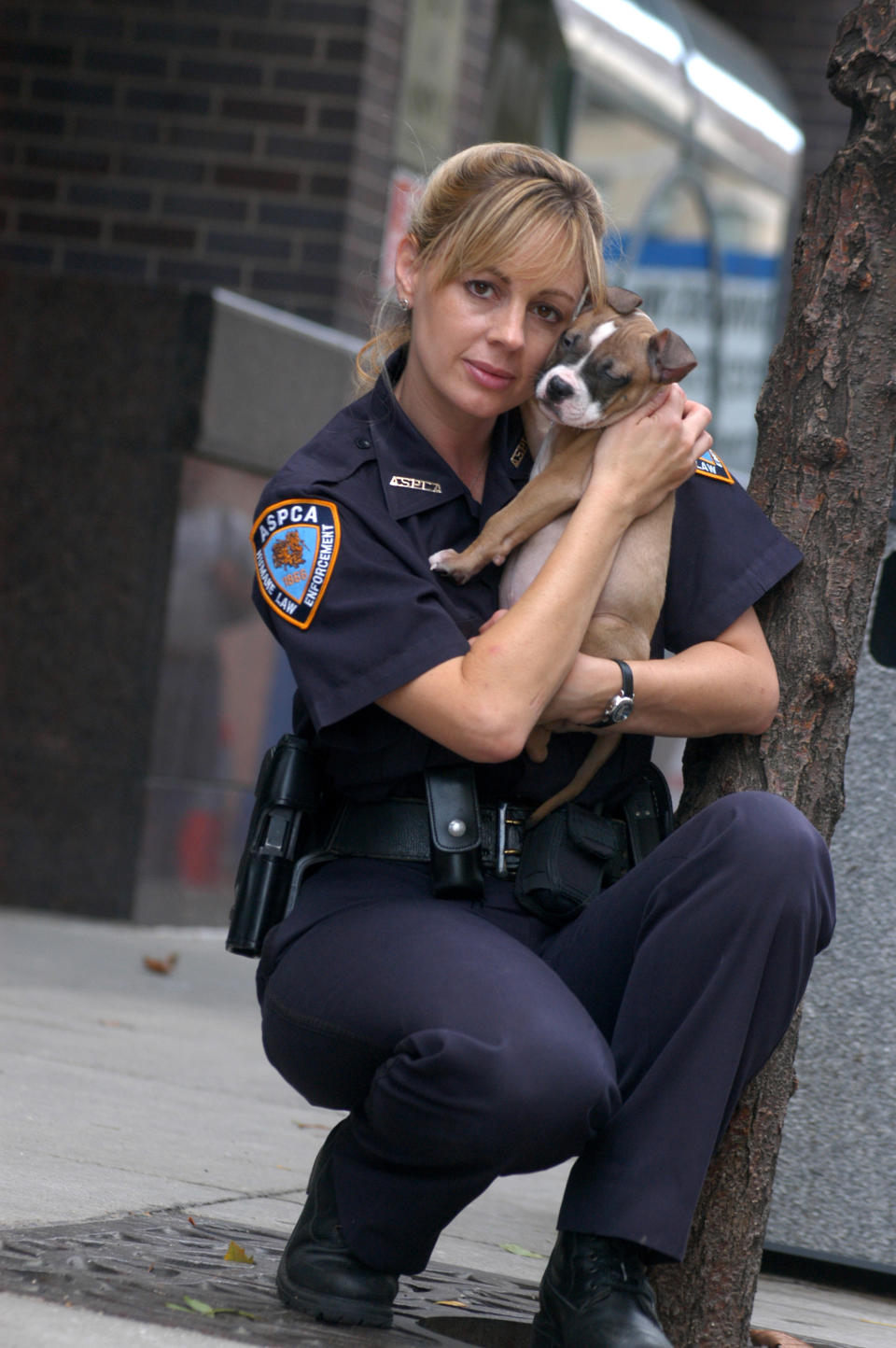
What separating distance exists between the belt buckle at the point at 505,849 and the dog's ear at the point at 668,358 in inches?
30.4

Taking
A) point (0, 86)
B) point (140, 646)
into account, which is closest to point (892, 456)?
point (140, 646)

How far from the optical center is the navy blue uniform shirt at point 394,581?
2646mm

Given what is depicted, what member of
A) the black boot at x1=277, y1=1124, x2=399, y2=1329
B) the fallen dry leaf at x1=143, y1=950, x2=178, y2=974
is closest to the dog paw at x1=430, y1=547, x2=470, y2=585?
the black boot at x1=277, y1=1124, x2=399, y2=1329

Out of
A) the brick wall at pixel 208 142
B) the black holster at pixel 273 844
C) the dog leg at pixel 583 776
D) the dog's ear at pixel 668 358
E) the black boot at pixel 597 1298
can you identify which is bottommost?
the black boot at pixel 597 1298

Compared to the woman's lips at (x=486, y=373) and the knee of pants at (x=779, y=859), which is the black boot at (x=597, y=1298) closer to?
the knee of pants at (x=779, y=859)

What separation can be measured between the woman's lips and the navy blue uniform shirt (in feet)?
0.44

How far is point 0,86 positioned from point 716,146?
430 centimetres

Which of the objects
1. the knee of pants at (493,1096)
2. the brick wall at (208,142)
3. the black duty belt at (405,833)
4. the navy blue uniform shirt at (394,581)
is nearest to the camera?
the knee of pants at (493,1096)

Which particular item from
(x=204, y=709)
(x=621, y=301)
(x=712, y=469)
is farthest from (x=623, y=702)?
(x=204, y=709)

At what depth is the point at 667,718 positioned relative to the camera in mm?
2771

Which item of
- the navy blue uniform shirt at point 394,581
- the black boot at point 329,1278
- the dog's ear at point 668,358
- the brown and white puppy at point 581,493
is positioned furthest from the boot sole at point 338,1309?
the dog's ear at point 668,358

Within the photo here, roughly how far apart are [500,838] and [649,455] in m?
0.65

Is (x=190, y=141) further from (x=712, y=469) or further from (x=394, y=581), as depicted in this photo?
(x=394, y=581)

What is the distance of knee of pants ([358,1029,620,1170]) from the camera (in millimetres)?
2371
